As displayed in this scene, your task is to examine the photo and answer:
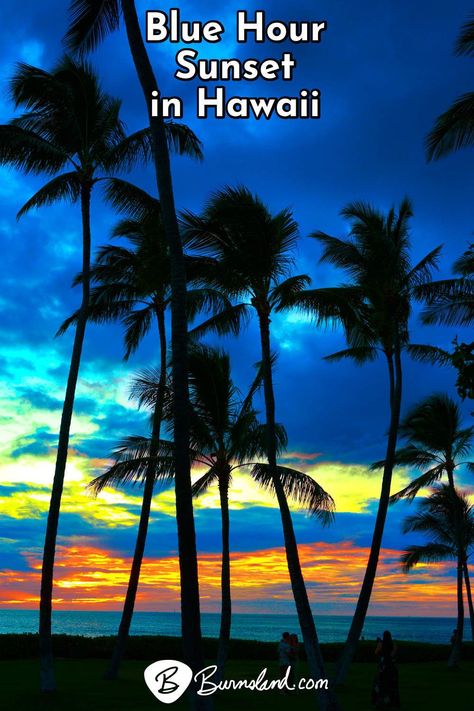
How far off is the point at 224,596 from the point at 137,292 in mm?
10576

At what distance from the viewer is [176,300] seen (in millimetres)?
14258

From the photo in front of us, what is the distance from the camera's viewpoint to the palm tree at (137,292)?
2306 centimetres

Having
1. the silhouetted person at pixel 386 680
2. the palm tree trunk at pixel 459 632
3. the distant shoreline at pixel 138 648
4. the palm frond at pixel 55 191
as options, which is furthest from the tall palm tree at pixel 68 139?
the palm tree trunk at pixel 459 632

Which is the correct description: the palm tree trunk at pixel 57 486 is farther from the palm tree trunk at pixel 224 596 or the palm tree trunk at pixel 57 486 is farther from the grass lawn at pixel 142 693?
the palm tree trunk at pixel 224 596

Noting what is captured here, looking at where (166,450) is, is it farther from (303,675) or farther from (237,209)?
(303,675)

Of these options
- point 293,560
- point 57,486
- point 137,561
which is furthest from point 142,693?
point 57,486

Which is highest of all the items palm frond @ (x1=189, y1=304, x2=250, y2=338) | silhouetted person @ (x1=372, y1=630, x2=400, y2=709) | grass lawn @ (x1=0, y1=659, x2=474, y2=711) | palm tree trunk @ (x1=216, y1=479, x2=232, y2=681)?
palm frond @ (x1=189, y1=304, x2=250, y2=338)

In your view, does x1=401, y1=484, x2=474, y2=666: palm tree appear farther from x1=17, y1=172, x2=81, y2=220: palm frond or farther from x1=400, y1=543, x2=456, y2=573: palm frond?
x1=17, y1=172, x2=81, y2=220: palm frond

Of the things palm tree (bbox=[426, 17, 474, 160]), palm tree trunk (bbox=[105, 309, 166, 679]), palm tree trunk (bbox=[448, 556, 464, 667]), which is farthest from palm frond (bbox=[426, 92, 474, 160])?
palm tree trunk (bbox=[448, 556, 464, 667])

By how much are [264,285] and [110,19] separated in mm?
8007

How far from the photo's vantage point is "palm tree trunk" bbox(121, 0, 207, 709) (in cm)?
1246

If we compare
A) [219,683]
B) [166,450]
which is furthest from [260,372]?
[219,683]

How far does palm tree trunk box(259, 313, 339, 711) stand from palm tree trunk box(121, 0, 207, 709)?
6.52 meters

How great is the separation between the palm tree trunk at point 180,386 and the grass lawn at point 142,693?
7.09 m
